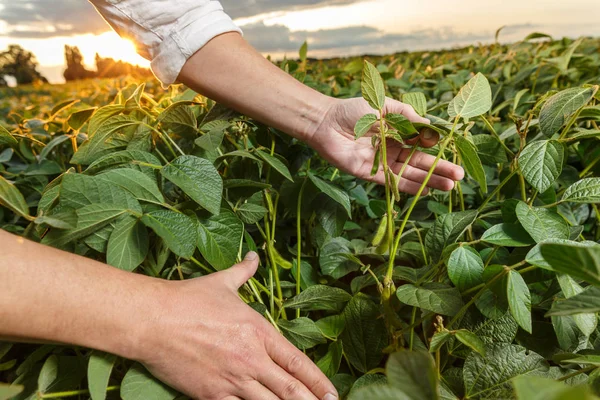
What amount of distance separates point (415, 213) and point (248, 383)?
0.59 m

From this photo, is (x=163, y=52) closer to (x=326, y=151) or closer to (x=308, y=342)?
(x=326, y=151)

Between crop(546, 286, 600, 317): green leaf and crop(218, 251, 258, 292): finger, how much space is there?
1.60 feet

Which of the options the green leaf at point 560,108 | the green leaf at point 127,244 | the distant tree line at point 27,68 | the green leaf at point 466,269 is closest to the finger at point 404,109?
the green leaf at point 560,108

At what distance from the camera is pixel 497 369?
706 mm

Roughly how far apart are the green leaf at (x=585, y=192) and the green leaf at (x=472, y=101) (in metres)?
0.21

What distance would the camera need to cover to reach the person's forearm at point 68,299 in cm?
64

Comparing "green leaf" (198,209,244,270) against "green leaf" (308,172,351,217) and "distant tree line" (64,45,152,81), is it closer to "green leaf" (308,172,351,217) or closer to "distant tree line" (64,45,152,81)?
"green leaf" (308,172,351,217)

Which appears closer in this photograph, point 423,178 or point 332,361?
point 332,361

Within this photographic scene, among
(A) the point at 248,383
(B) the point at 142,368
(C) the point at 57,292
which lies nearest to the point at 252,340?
(A) the point at 248,383

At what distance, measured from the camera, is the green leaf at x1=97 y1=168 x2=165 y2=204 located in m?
0.79

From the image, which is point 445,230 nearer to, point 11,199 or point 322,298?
point 322,298

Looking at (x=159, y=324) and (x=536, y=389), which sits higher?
(x=536, y=389)

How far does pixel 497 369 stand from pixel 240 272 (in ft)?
1.42

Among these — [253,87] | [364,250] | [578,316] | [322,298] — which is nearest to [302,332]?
[322,298]
